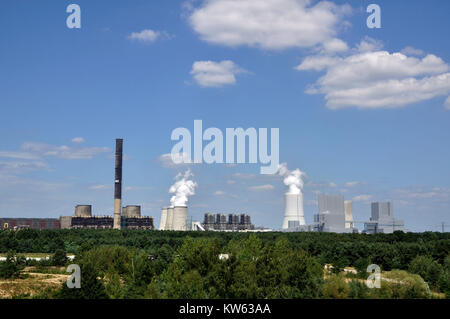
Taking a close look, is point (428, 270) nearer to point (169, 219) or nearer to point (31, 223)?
point (169, 219)

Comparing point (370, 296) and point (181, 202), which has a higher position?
point (181, 202)

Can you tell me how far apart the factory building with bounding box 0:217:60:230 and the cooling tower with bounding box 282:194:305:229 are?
8700 centimetres

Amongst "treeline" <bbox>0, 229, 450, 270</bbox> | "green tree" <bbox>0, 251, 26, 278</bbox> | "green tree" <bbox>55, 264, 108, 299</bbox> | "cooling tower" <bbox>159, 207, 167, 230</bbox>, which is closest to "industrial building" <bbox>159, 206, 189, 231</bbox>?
"cooling tower" <bbox>159, 207, 167, 230</bbox>

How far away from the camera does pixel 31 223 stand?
195000mm

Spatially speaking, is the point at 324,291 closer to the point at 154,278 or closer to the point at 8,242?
the point at 154,278

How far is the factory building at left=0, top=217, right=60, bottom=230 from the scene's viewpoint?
18988 cm

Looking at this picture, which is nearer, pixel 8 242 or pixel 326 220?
pixel 8 242

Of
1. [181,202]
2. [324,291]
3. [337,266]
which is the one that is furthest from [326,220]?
[324,291]

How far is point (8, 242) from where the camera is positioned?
103312mm

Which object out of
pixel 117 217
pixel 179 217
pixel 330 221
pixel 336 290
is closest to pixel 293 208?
pixel 330 221

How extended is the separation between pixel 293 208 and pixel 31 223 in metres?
98.3

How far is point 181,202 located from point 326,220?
5701cm
